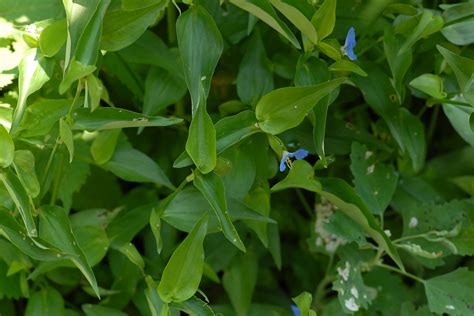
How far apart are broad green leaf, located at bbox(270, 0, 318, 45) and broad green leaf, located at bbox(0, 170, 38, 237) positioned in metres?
0.34

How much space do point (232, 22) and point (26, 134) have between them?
1.08 ft

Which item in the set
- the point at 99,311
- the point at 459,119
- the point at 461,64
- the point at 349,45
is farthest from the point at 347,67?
the point at 99,311

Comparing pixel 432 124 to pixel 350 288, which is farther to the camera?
pixel 432 124

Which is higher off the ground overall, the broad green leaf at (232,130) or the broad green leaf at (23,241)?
the broad green leaf at (232,130)

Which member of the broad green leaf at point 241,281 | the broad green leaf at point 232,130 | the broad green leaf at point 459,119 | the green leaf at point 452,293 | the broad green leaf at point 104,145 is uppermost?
the broad green leaf at point 232,130

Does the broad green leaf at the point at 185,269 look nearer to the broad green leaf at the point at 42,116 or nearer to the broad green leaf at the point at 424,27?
the broad green leaf at the point at 42,116

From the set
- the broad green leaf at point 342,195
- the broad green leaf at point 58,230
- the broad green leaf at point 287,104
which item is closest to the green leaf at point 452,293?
the broad green leaf at point 342,195

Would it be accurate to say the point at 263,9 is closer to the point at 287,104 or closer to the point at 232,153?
the point at 287,104

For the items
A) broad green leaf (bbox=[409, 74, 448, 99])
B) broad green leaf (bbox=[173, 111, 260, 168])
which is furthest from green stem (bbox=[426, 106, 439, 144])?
broad green leaf (bbox=[173, 111, 260, 168])

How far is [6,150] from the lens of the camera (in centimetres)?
75

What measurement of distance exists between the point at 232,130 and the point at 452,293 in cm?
41

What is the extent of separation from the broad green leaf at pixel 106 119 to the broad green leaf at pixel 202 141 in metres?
0.05

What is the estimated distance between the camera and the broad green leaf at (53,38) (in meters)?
0.79

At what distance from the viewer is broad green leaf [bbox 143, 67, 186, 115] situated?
37.0 inches
